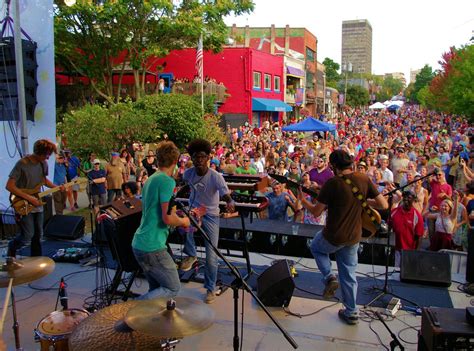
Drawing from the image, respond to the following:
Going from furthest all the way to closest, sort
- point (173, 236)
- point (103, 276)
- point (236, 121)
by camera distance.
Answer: point (236, 121), point (173, 236), point (103, 276)

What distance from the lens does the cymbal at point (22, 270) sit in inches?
143

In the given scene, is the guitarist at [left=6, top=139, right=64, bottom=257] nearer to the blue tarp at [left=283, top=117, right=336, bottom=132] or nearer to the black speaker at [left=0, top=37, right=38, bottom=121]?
the black speaker at [left=0, top=37, right=38, bottom=121]

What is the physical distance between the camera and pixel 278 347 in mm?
4664

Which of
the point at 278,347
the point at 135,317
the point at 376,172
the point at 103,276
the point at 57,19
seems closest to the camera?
the point at 135,317

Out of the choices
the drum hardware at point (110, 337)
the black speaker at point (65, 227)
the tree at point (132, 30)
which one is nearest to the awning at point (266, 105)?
the tree at point (132, 30)

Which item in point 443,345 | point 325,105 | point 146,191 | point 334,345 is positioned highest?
point 325,105

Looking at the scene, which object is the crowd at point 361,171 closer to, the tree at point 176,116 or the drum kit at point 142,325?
the drum kit at point 142,325

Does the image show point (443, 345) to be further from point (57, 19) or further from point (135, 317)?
point (57, 19)

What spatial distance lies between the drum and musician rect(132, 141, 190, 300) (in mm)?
785

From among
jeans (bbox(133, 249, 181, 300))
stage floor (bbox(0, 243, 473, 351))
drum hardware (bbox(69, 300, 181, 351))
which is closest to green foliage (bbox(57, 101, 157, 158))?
stage floor (bbox(0, 243, 473, 351))

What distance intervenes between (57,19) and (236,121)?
1282cm

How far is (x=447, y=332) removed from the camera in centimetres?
354

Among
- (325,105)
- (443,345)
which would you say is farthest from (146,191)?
(325,105)

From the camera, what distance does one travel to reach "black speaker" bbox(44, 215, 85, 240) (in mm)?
8602
